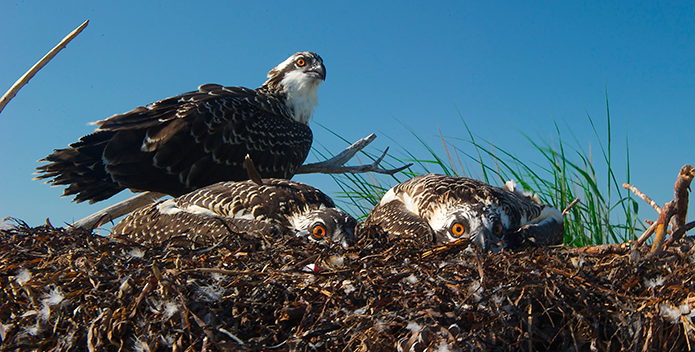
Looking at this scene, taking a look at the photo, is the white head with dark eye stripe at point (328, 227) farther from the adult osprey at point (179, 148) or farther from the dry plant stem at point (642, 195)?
the adult osprey at point (179, 148)

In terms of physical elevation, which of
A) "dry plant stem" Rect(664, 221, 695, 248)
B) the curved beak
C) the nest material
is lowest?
the nest material

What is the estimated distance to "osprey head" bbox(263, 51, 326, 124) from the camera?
19.5 ft

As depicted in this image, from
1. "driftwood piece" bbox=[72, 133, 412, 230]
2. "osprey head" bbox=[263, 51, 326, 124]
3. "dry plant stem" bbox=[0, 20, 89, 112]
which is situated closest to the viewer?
"dry plant stem" bbox=[0, 20, 89, 112]

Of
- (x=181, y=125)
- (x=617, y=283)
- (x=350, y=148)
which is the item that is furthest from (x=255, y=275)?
(x=350, y=148)

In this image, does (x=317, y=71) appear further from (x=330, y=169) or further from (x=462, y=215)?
(x=462, y=215)

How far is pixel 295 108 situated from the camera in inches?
234

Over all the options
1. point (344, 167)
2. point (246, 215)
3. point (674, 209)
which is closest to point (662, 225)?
point (674, 209)

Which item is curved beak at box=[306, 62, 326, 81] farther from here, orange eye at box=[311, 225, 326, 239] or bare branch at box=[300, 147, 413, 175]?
orange eye at box=[311, 225, 326, 239]

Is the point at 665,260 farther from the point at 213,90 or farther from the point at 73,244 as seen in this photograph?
the point at 213,90

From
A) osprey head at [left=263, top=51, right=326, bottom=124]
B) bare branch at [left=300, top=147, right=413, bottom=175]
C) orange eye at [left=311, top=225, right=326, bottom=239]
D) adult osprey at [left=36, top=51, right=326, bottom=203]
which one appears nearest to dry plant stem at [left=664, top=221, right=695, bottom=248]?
orange eye at [left=311, top=225, right=326, bottom=239]

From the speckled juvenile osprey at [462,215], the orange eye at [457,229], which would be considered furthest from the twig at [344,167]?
the orange eye at [457,229]

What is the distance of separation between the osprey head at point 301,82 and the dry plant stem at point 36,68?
341 cm

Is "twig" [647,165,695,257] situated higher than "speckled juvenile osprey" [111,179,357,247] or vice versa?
"speckled juvenile osprey" [111,179,357,247]

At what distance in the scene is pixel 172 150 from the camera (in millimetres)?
4539
